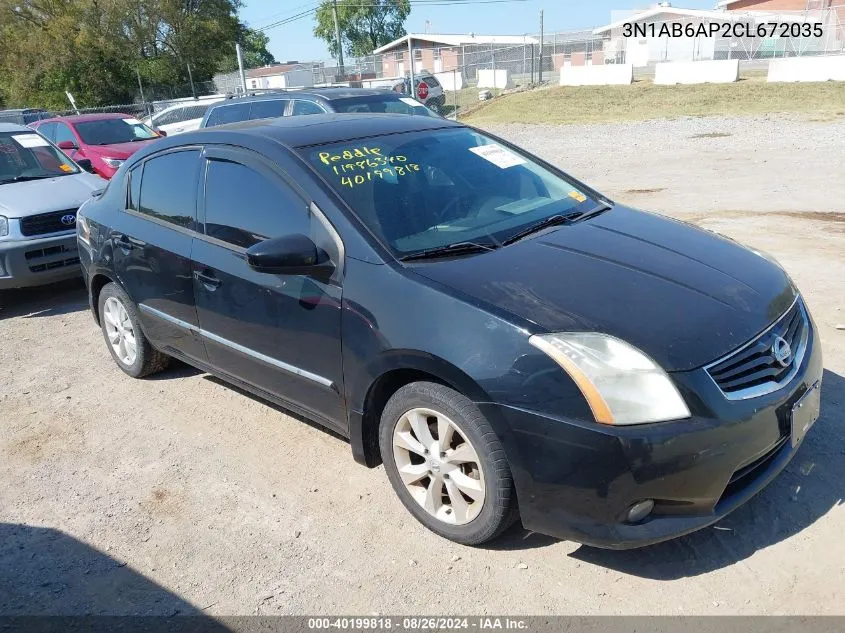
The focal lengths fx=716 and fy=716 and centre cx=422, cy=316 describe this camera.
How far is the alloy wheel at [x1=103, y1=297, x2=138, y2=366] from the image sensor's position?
16.4 feet

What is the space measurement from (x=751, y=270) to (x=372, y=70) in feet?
141

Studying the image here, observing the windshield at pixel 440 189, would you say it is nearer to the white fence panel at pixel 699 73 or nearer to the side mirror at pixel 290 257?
the side mirror at pixel 290 257

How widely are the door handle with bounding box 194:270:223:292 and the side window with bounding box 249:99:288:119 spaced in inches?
273

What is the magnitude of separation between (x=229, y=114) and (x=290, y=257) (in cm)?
867

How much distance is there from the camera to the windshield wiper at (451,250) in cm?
317

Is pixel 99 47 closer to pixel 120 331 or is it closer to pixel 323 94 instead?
pixel 323 94

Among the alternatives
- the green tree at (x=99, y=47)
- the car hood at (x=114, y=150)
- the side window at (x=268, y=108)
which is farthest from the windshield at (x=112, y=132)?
the green tree at (x=99, y=47)

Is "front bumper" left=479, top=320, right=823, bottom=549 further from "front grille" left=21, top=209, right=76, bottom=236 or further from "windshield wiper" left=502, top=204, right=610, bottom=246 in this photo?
"front grille" left=21, top=209, right=76, bottom=236

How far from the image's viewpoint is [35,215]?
6.90m

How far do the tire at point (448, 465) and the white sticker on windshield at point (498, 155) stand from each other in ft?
5.36

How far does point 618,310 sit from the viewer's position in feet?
9.08

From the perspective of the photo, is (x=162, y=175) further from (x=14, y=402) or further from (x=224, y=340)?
(x=14, y=402)

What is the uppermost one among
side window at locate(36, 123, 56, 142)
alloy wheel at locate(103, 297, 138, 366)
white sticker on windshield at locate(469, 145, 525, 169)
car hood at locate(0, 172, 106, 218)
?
white sticker on windshield at locate(469, 145, 525, 169)

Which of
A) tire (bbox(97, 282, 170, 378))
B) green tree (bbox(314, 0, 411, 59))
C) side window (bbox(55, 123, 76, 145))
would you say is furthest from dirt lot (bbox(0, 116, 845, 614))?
green tree (bbox(314, 0, 411, 59))
